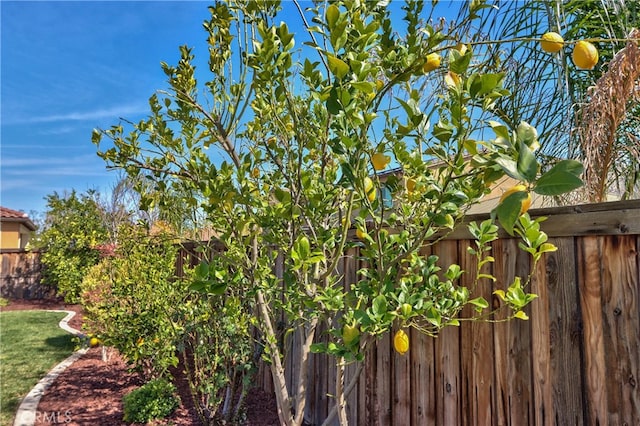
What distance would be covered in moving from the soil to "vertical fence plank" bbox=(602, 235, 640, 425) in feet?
8.43

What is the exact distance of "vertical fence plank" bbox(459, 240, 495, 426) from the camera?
5.85 feet

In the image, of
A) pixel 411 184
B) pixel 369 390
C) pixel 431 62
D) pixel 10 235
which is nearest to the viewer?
Answer: pixel 431 62

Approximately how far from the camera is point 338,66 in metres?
1.02

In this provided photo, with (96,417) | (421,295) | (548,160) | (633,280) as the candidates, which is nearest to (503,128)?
(421,295)

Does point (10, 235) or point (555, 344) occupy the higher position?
point (10, 235)

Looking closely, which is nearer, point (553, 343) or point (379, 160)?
point (379, 160)

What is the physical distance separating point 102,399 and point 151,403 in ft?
3.26

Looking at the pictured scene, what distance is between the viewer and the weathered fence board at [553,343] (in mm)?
1358

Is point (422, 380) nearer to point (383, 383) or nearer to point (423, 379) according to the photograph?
point (423, 379)

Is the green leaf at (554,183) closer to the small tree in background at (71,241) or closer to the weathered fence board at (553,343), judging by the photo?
the weathered fence board at (553,343)

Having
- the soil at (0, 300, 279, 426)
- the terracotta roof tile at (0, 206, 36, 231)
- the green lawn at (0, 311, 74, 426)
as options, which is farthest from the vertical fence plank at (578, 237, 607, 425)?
the terracotta roof tile at (0, 206, 36, 231)

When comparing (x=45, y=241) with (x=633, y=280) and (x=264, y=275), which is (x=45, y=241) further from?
(x=633, y=280)

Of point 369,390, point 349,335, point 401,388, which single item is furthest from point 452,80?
point 369,390

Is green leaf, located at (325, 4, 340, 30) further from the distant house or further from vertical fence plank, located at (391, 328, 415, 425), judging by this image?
the distant house
